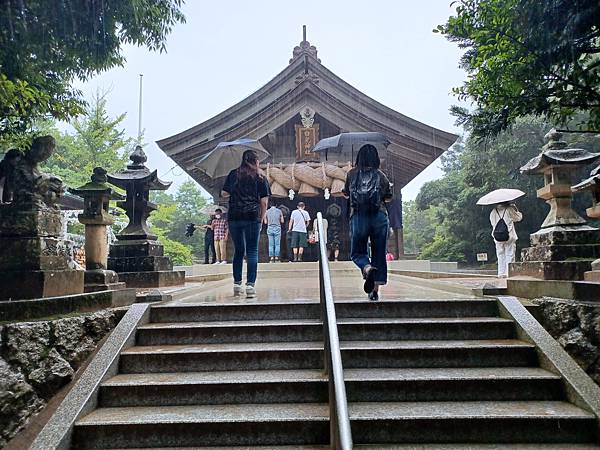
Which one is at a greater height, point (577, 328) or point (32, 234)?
point (32, 234)

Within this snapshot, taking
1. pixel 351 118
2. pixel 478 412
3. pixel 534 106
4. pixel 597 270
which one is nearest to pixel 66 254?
pixel 478 412

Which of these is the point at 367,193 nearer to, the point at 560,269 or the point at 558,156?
the point at 560,269

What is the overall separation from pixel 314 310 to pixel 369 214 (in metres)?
1.06

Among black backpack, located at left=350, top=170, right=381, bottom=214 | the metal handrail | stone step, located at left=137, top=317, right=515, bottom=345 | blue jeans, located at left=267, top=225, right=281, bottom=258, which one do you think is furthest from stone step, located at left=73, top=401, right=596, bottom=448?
blue jeans, located at left=267, top=225, right=281, bottom=258

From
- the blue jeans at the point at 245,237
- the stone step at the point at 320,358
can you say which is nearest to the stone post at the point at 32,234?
the stone step at the point at 320,358

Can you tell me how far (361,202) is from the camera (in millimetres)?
3854

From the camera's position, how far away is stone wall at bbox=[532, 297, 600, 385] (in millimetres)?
3021

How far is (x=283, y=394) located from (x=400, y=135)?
11.0 meters

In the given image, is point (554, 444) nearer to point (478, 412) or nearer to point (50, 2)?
point (478, 412)

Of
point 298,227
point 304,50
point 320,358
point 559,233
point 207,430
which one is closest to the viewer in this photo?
point 207,430

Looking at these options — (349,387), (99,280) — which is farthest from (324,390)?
(99,280)

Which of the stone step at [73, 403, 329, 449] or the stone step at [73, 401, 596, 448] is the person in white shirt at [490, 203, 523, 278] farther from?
the stone step at [73, 403, 329, 449]

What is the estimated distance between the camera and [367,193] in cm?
383

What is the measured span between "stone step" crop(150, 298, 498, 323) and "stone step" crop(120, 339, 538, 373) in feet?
1.84
